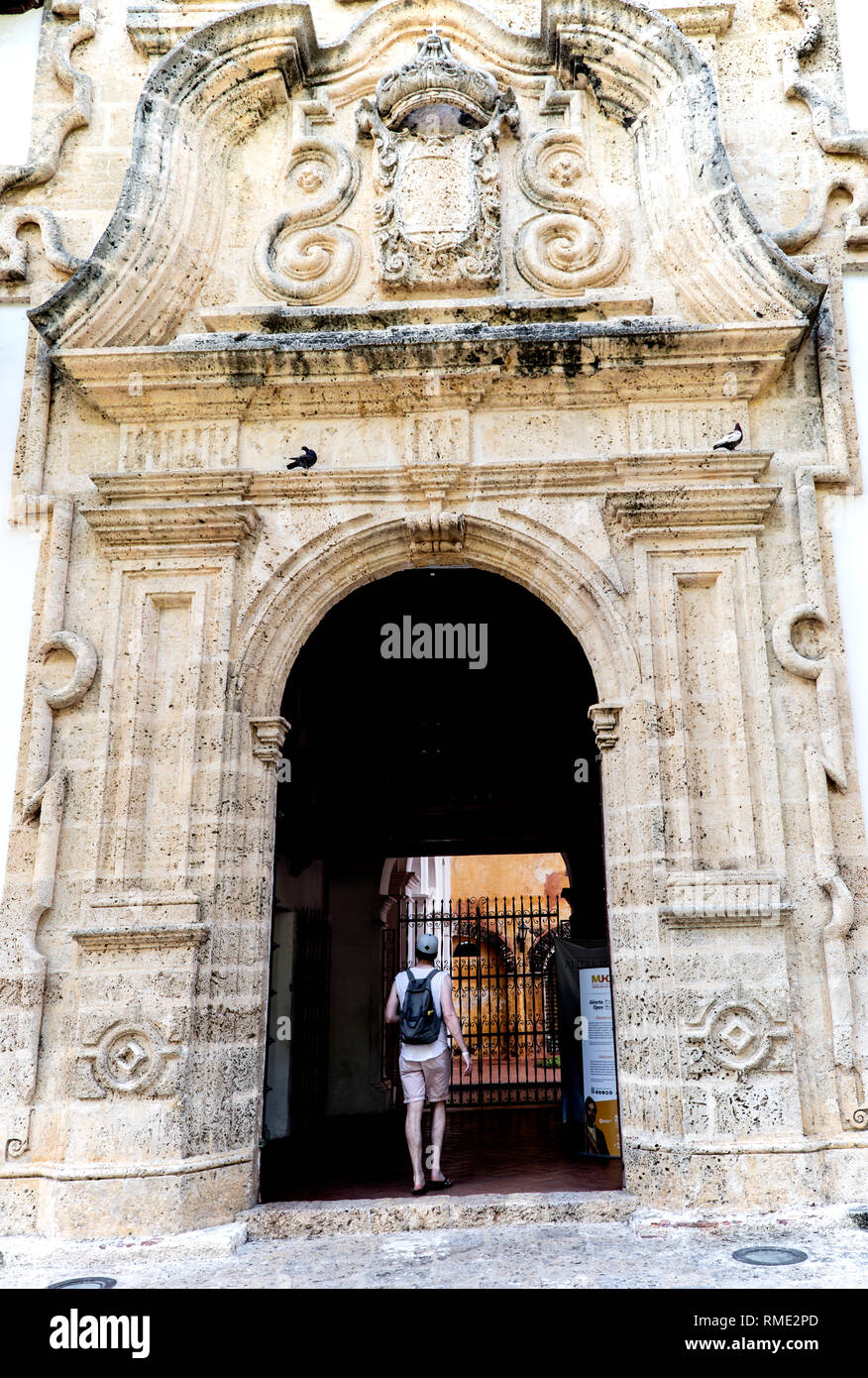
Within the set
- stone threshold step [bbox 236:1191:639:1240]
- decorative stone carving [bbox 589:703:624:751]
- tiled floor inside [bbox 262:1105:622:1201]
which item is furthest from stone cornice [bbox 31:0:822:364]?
tiled floor inside [bbox 262:1105:622:1201]

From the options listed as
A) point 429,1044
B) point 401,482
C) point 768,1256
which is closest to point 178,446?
point 401,482

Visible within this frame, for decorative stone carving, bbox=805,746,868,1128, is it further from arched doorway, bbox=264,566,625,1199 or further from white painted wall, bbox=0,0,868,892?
arched doorway, bbox=264,566,625,1199

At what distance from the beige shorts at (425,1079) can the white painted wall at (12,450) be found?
2202mm

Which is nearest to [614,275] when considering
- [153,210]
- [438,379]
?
[438,379]

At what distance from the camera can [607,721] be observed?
5414mm

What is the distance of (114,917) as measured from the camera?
5094 mm

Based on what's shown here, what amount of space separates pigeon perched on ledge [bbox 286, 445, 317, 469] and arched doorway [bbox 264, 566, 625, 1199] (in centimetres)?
160

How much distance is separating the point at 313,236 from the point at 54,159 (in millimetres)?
1603

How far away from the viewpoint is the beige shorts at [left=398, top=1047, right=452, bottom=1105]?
539cm

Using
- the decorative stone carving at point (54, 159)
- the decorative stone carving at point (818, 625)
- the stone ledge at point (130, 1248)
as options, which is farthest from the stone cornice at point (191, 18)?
the stone ledge at point (130, 1248)

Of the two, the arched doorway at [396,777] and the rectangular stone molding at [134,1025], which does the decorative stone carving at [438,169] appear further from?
the rectangular stone molding at [134,1025]

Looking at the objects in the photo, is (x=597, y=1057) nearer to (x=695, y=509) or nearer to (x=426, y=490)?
(x=695, y=509)

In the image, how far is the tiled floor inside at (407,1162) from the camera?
555cm
